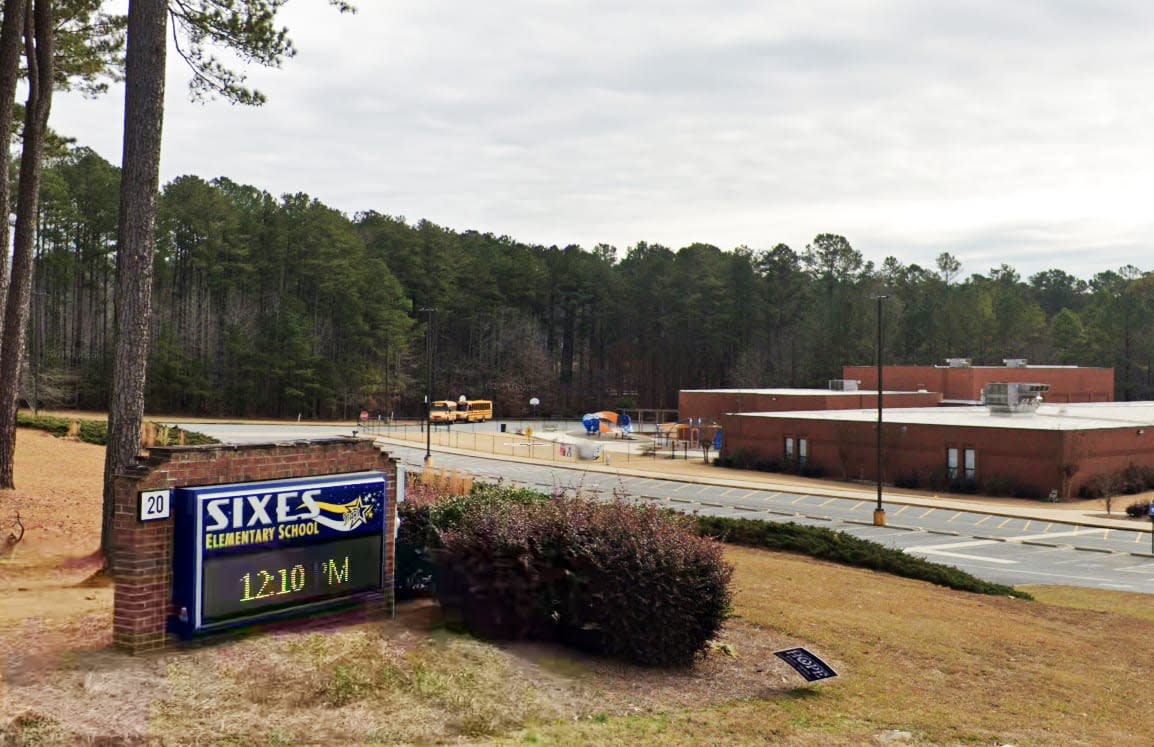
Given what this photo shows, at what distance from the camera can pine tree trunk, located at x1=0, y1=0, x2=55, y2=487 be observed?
2328cm

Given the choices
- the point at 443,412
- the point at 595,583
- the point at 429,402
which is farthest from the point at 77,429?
the point at 443,412

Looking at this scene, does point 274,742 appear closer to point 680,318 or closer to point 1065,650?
point 1065,650

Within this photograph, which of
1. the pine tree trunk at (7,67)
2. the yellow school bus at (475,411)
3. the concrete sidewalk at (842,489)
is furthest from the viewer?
the yellow school bus at (475,411)

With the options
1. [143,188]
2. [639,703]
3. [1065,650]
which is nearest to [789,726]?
[639,703]

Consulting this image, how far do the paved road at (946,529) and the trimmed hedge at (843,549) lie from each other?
3.95m

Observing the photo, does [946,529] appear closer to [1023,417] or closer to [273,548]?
[1023,417]

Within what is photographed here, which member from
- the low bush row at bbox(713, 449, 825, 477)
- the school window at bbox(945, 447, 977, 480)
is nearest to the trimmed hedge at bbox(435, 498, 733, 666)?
the school window at bbox(945, 447, 977, 480)

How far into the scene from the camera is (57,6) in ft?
82.7

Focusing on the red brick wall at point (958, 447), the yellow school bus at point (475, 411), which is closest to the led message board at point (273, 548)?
the red brick wall at point (958, 447)

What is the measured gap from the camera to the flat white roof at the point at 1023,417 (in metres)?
54.6

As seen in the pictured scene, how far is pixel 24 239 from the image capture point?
85.1 ft

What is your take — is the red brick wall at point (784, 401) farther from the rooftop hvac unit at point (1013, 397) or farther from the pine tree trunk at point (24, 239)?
the pine tree trunk at point (24, 239)

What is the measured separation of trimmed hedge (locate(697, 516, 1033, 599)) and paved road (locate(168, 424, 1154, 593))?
395 cm

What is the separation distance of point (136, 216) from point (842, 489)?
43.1 m
